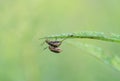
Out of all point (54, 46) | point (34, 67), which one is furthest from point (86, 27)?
point (54, 46)

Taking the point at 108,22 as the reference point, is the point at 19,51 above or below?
below

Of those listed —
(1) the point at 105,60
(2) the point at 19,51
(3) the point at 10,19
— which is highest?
(3) the point at 10,19

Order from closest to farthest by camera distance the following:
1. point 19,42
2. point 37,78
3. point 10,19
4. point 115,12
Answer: point 37,78, point 19,42, point 10,19, point 115,12

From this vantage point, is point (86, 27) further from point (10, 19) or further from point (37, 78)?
point (37, 78)

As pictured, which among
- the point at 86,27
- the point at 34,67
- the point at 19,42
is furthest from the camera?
the point at 86,27

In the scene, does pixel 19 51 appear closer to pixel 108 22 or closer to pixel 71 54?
pixel 71 54

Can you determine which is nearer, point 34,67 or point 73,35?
point 73,35
